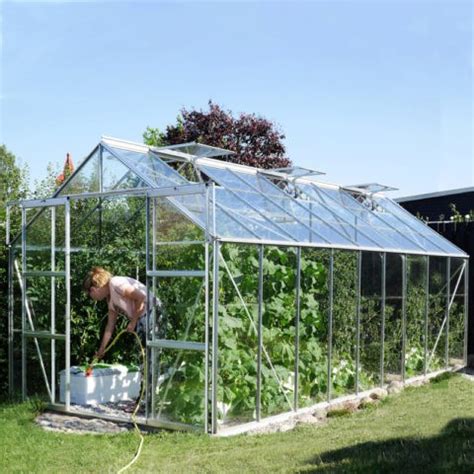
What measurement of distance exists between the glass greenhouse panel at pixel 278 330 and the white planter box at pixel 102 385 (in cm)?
218

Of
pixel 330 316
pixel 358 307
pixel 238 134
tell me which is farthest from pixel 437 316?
pixel 238 134

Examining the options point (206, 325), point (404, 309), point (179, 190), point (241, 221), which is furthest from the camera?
point (404, 309)

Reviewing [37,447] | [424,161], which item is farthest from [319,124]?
[37,447]

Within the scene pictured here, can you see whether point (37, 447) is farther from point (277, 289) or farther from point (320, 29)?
point (320, 29)

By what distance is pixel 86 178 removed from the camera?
8.86 m

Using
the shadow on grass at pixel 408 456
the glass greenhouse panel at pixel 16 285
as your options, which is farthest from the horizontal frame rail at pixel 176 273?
the glass greenhouse panel at pixel 16 285

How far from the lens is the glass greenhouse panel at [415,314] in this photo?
36.6 ft

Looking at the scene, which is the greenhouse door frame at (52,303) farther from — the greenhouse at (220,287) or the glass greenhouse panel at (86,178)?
the glass greenhouse panel at (86,178)

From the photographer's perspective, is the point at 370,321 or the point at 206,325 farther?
the point at 370,321

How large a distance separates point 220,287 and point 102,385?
2.48m

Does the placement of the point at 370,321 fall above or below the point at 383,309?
below

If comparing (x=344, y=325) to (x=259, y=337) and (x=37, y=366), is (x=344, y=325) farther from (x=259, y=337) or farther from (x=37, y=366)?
(x=37, y=366)

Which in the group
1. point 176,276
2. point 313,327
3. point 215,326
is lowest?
point 313,327

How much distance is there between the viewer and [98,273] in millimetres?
8555
